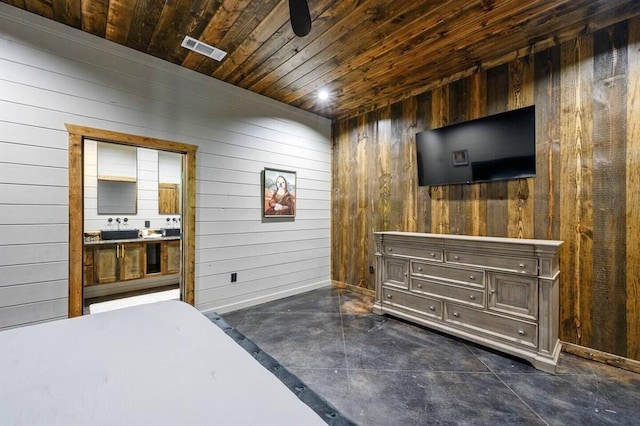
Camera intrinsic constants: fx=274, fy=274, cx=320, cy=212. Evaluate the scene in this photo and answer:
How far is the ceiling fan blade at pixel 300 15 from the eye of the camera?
152 cm

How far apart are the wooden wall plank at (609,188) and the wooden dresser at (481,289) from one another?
0.32 m

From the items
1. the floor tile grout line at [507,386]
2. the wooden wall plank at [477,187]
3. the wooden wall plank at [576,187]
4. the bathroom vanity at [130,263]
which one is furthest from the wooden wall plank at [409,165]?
the bathroom vanity at [130,263]

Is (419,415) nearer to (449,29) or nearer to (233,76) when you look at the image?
(449,29)

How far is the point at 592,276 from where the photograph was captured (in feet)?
7.87

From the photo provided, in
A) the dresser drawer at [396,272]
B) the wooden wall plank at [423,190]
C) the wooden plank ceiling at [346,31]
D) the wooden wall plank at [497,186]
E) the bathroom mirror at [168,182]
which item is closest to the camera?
the wooden plank ceiling at [346,31]

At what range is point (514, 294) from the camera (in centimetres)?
241

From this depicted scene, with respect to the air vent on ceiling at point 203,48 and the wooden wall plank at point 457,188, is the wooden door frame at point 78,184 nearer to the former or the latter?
the air vent on ceiling at point 203,48

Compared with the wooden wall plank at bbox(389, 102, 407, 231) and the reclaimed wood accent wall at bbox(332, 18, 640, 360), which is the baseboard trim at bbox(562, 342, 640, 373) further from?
the wooden wall plank at bbox(389, 102, 407, 231)

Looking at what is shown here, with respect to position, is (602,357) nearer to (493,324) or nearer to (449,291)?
(493,324)

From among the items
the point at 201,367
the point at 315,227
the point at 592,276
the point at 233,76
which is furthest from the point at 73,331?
the point at 592,276

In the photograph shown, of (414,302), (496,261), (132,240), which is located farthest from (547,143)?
(132,240)

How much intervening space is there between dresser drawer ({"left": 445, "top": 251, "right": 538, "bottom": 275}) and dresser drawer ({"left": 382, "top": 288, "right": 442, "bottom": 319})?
51cm

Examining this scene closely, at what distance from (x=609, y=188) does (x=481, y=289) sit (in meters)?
1.34

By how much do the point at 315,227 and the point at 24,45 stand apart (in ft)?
12.1
